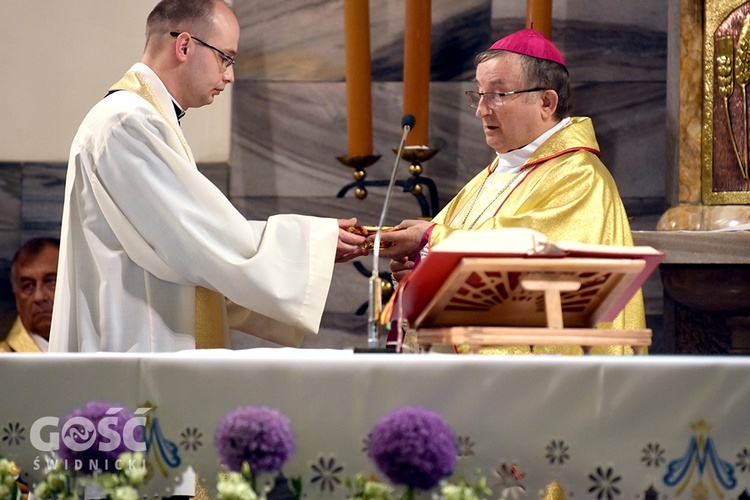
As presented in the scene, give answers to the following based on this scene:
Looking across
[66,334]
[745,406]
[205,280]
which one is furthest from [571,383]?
[66,334]

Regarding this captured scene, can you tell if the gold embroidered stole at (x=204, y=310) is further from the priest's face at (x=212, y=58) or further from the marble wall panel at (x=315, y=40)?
the marble wall panel at (x=315, y=40)

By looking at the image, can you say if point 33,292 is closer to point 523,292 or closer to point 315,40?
point 315,40

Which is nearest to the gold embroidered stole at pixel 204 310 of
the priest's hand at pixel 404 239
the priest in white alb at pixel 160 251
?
the priest in white alb at pixel 160 251

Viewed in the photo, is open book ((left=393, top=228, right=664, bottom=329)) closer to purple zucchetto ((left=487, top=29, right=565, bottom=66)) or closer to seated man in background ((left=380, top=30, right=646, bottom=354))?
seated man in background ((left=380, top=30, right=646, bottom=354))

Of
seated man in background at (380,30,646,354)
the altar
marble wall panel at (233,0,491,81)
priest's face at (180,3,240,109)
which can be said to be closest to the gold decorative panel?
seated man in background at (380,30,646,354)

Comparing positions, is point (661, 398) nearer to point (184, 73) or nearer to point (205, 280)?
point (205, 280)

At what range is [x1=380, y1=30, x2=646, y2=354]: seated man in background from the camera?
11.9 feet

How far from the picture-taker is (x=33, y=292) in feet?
16.7

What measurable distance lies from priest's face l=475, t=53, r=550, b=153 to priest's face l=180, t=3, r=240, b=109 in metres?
0.94

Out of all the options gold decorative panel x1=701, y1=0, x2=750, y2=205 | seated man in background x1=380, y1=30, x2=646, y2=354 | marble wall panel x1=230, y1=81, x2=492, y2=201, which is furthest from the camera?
marble wall panel x1=230, y1=81, x2=492, y2=201

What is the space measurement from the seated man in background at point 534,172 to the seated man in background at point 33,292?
1983 millimetres

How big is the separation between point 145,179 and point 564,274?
1.48 meters

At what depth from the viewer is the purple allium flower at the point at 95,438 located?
83.1 inches

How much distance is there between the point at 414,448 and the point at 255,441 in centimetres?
30
